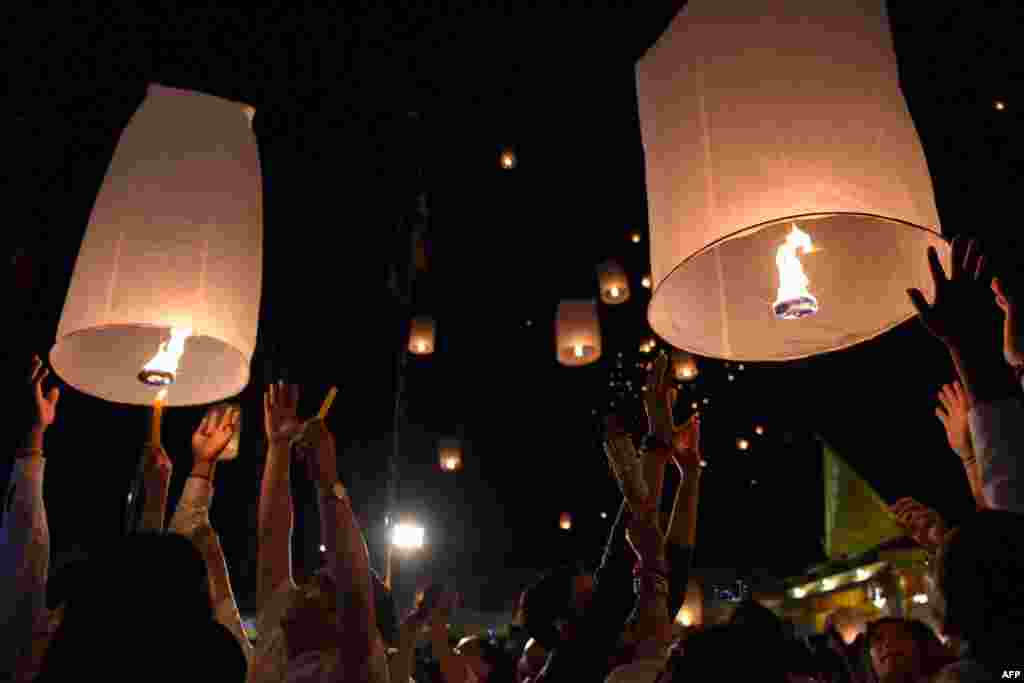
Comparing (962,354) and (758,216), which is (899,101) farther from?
(962,354)

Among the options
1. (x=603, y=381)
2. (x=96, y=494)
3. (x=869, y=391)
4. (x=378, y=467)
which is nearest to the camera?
(x=869, y=391)

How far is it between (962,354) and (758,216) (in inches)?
20.0

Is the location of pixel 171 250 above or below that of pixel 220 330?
above

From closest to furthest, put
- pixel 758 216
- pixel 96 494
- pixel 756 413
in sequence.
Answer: pixel 758 216 → pixel 96 494 → pixel 756 413

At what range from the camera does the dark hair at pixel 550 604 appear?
7.44 ft

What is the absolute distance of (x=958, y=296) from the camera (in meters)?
1.62

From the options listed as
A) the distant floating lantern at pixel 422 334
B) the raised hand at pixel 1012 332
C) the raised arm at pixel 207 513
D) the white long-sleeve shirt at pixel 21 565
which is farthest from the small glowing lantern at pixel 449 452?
the raised hand at pixel 1012 332

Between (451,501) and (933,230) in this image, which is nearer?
(933,230)

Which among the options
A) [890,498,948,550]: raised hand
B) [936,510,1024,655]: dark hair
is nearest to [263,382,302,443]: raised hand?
[890,498,948,550]: raised hand

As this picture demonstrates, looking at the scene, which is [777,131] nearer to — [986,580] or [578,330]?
[986,580]

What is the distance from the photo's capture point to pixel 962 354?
153 centimetres

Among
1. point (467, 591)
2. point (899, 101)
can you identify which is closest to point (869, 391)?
point (899, 101)

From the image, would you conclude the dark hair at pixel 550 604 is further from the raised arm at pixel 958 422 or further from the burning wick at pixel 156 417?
the burning wick at pixel 156 417

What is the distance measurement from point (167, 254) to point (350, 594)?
1.30 meters
